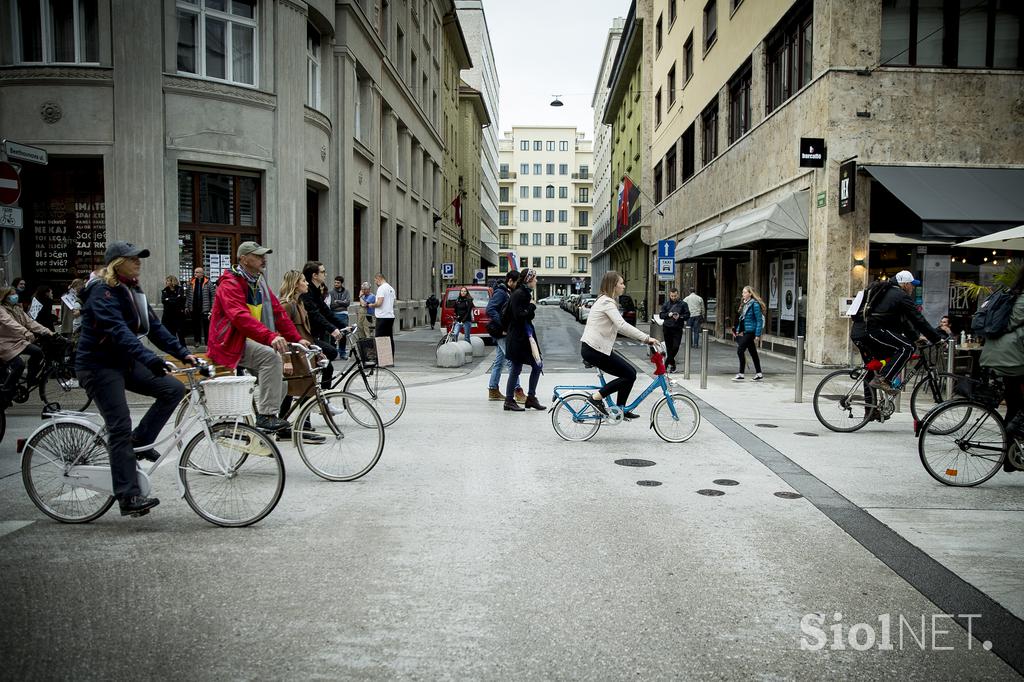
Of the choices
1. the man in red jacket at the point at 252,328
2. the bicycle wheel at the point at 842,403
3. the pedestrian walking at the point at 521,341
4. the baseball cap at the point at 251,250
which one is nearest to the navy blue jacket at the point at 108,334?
the man in red jacket at the point at 252,328

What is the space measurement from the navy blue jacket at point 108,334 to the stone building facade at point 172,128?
42.6ft

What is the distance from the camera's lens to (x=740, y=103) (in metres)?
24.3

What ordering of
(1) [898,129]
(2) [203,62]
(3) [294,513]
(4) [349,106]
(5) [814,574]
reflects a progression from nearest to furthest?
1. (5) [814,574]
2. (3) [294,513]
3. (1) [898,129]
4. (2) [203,62]
5. (4) [349,106]

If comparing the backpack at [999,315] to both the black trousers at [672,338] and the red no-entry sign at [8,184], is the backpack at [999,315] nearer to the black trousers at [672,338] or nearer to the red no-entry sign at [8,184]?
the black trousers at [672,338]

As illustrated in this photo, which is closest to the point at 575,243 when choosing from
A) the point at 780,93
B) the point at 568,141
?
the point at 568,141

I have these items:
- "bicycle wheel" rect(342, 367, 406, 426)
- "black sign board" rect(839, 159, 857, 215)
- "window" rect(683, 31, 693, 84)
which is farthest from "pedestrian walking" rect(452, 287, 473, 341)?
"window" rect(683, 31, 693, 84)

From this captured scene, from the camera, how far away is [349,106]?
24125 mm

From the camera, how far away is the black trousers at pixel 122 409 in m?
5.15

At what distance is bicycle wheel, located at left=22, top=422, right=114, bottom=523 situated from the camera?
5.21 metres

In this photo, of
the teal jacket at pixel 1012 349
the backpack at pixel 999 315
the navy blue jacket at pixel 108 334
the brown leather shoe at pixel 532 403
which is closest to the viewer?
the navy blue jacket at pixel 108 334

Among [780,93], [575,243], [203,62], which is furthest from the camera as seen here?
[575,243]

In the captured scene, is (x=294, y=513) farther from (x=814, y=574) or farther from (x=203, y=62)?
(x=203, y=62)

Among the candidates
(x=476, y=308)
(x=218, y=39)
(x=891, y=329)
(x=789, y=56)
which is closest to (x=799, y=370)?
(x=891, y=329)

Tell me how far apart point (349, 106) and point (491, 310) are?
14.7 meters
